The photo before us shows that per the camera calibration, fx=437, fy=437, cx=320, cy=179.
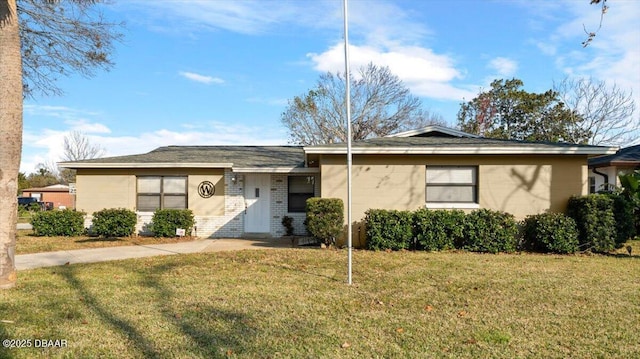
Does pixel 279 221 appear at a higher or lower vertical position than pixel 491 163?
lower

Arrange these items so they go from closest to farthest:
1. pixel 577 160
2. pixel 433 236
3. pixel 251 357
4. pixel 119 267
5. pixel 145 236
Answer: pixel 251 357
pixel 119 267
pixel 433 236
pixel 577 160
pixel 145 236

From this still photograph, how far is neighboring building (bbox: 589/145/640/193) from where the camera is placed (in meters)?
16.3

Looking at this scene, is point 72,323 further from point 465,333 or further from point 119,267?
point 465,333

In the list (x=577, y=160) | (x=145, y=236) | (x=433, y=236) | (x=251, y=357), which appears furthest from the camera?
(x=145, y=236)

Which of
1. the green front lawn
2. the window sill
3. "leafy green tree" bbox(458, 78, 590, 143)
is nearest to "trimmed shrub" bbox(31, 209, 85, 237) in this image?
the green front lawn

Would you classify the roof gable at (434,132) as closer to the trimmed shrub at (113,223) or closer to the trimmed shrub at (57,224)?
the trimmed shrub at (113,223)

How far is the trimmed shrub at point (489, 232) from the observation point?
36.3ft

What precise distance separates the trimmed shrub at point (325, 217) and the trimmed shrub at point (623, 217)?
6.86 metres

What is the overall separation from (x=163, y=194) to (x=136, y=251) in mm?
4038

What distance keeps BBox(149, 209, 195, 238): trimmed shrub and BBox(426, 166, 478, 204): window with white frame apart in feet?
25.0

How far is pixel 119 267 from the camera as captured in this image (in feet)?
28.6

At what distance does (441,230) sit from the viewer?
11.0 metres

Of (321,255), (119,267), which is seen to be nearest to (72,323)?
(119,267)

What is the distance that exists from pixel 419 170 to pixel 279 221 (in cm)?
531
